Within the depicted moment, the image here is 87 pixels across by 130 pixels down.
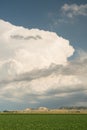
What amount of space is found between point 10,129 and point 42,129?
474 cm

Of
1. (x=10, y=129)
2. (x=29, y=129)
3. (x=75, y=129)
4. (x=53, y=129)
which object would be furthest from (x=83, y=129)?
(x=10, y=129)

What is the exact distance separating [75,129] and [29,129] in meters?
6.71

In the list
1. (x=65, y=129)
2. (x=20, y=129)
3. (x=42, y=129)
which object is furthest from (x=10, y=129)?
(x=65, y=129)

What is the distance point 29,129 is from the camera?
4441 cm

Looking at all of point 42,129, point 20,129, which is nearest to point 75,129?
point 42,129

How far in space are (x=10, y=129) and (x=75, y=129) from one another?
31.0 feet

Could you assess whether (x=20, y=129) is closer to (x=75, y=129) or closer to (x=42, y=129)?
(x=42, y=129)

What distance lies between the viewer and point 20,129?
4394 cm

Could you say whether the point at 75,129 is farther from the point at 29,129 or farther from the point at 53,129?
the point at 29,129

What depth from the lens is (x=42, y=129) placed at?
44.8m

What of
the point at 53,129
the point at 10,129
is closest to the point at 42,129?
the point at 53,129

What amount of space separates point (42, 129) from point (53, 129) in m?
1.61

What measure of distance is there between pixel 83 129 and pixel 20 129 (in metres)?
9.27

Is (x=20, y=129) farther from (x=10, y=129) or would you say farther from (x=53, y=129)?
(x=53, y=129)
